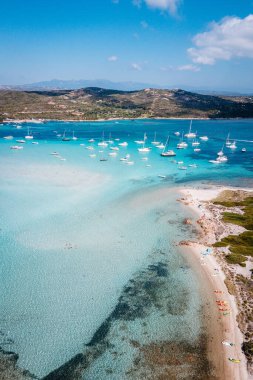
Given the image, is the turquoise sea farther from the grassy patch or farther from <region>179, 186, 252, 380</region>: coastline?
the grassy patch

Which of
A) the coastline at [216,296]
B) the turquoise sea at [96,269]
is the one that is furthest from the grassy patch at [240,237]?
the turquoise sea at [96,269]

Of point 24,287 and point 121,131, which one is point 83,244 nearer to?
point 24,287

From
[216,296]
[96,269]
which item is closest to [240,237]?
[216,296]

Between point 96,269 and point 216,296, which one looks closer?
point 216,296

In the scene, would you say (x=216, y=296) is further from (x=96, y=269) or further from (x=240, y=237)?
(x=240, y=237)

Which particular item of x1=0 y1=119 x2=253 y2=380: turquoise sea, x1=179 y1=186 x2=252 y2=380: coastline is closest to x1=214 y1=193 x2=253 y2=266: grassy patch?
x1=179 y1=186 x2=252 y2=380: coastline

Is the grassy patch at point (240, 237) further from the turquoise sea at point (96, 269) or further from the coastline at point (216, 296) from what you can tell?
the turquoise sea at point (96, 269)

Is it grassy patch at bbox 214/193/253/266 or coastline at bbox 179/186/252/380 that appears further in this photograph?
grassy patch at bbox 214/193/253/266

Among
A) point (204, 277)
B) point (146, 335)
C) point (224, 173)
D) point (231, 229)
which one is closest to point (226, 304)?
point (204, 277)

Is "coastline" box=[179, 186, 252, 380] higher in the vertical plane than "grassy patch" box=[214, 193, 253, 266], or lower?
lower
